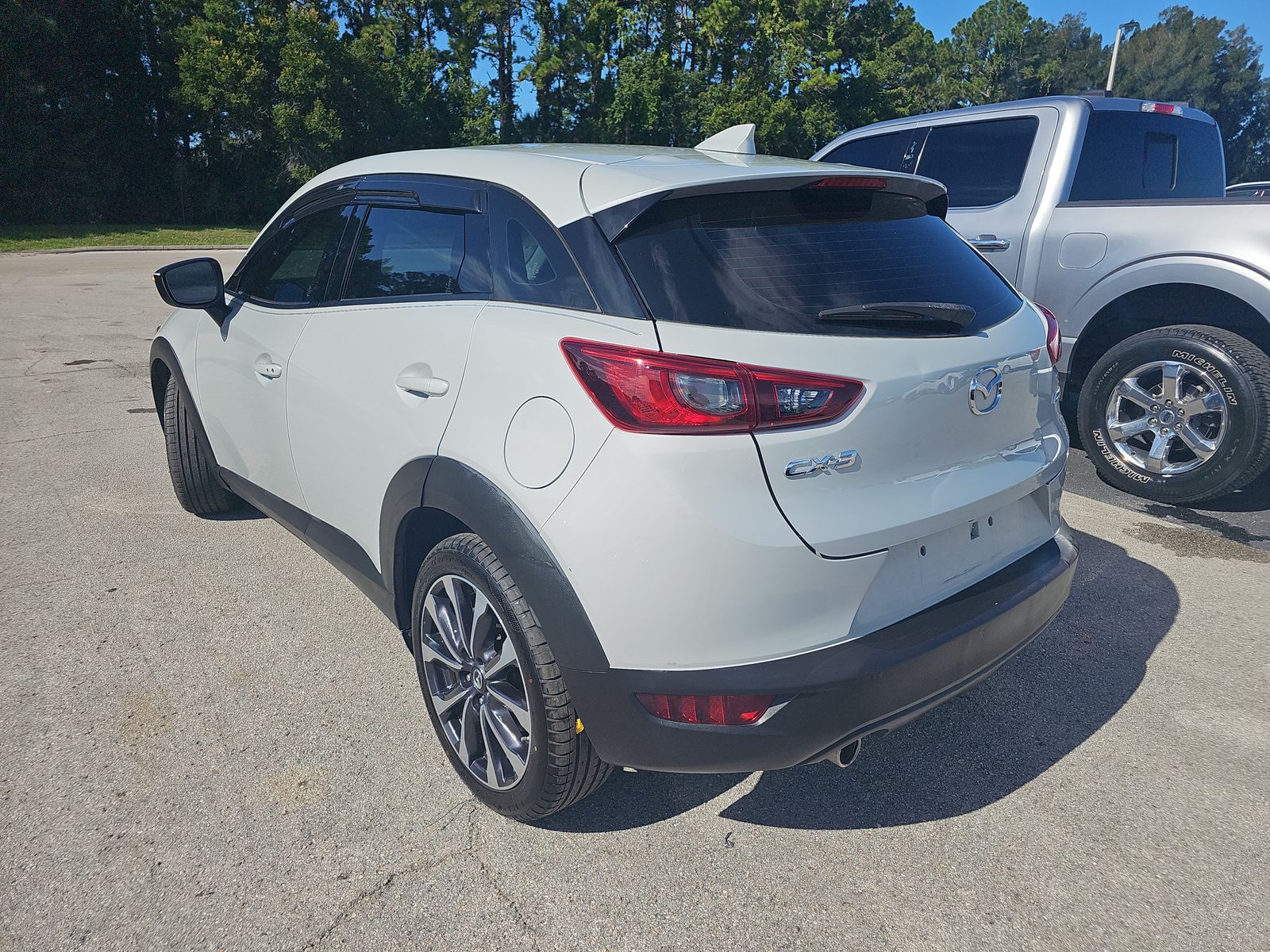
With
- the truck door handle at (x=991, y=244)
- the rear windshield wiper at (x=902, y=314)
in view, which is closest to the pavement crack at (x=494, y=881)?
the rear windshield wiper at (x=902, y=314)

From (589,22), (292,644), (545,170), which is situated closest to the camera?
(545,170)

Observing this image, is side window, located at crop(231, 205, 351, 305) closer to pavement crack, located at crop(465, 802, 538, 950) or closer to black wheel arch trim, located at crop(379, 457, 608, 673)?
black wheel arch trim, located at crop(379, 457, 608, 673)

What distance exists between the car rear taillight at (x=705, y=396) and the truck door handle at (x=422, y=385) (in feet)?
1.89

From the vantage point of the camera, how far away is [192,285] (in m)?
3.59

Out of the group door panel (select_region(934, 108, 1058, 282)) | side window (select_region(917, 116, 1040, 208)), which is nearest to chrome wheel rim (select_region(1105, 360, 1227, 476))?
door panel (select_region(934, 108, 1058, 282))

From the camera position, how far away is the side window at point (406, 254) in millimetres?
2551

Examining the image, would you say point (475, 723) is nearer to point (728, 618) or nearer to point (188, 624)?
point (728, 618)

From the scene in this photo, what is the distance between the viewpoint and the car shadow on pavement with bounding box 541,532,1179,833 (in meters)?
2.41

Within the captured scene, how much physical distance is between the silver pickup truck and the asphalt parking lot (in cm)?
103

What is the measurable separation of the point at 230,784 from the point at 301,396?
1221mm

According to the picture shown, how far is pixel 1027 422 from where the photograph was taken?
244cm

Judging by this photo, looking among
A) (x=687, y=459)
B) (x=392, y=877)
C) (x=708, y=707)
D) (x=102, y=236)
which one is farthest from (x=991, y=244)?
(x=102, y=236)

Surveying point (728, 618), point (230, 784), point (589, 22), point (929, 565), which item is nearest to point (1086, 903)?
point (929, 565)

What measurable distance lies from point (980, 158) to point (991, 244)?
2.54ft
